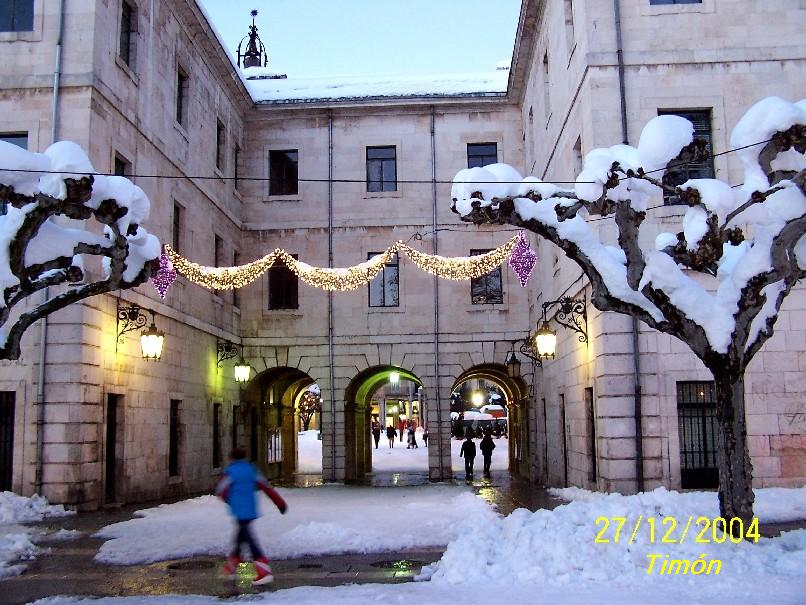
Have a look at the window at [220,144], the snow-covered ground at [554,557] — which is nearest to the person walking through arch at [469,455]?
the window at [220,144]

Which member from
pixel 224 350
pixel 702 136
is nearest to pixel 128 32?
pixel 224 350

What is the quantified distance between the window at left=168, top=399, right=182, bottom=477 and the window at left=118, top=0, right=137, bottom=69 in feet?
26.6

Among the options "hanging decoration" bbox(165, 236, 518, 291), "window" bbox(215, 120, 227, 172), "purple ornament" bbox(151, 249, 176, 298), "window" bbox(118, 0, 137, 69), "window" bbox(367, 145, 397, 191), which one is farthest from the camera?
"window" bbox(367, 145, 397, 191)

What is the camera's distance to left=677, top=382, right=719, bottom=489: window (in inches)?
595

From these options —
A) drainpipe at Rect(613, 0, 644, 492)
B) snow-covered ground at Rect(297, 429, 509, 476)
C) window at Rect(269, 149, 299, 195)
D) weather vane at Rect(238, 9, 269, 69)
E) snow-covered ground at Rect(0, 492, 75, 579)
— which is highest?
weather vane at Rect(238, 9, 269, 69)

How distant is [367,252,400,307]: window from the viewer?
25.8 meters

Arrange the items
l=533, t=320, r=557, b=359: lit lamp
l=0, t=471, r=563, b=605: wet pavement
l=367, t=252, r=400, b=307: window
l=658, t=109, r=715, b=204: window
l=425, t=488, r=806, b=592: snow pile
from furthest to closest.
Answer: l=367, t=252, r=400, b=307: window < l=533, t=320, r=557, b=359: lit lamp < l=658, t=109, r=715, b=204: window < l=0, t=471, r=563, b=605: wet pavement < l=425, t=488, r=806, b=592: snow pile

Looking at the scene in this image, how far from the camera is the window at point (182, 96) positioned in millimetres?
21297

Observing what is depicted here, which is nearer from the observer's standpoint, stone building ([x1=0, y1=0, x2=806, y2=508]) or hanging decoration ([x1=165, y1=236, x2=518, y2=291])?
stone building ([x1=0, y1=0, x2=806, y2=508])

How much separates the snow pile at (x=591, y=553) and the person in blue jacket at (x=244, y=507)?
6.07 feet

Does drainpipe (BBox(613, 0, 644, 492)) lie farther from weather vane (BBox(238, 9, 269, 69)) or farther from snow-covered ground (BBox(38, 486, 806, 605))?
weather vane (BBox(238, 9, 269, 69))

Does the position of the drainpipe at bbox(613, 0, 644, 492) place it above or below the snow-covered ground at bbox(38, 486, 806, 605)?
above

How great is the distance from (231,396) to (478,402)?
1553 inches

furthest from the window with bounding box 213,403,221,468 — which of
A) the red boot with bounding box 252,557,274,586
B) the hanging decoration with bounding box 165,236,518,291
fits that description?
the red boot with bounding box 252,557,274,586
